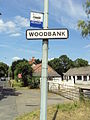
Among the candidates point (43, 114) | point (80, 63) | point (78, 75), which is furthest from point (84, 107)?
point (80, 63)

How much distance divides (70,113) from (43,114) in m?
4.80

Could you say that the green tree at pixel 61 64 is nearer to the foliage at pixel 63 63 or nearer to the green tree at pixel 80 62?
the foliage at pixel 63 63

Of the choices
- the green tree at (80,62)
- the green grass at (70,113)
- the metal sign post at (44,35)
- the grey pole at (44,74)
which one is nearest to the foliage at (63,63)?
the green tree at (80,62)

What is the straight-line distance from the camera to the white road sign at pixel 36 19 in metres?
5.97

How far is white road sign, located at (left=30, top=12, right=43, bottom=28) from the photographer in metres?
5.97

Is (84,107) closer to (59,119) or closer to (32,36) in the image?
(59,119)

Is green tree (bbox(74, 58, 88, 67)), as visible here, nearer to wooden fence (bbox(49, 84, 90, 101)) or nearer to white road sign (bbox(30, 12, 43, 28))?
wooden fence (bbox(49, 84, 90, 101))

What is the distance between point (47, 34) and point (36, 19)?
1.46 ft

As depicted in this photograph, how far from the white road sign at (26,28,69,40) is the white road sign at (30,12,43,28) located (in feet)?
0.49

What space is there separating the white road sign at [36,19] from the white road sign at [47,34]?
15cm

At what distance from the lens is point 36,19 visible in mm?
6000

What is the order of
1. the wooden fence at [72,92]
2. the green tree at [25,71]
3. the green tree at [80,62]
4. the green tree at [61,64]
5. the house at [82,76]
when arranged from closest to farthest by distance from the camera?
the wooden fence at [72,92]
the green tree at [25,71]
the house at [82,76]
the green tree at [61,64]
the green tree at [80,62]

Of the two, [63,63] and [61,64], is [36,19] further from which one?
[63,63]

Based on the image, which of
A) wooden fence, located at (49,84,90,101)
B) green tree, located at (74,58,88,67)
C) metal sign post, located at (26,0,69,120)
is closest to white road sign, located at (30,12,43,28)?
metal sign post, located at (26,0,69,120)
